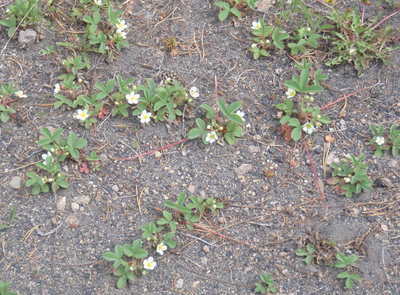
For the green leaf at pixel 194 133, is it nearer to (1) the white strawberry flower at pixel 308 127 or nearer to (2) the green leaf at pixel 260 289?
(1) the white strawberry flower at pixel 308 127

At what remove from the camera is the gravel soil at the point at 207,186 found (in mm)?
2865

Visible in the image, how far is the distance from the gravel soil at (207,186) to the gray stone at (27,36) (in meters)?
0.05

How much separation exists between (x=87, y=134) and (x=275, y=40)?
1438mm

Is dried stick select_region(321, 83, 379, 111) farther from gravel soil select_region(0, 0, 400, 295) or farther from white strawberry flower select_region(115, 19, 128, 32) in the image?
white strawberry flower select_region(115, 19, 128, 32)

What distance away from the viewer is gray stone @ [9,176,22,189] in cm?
309

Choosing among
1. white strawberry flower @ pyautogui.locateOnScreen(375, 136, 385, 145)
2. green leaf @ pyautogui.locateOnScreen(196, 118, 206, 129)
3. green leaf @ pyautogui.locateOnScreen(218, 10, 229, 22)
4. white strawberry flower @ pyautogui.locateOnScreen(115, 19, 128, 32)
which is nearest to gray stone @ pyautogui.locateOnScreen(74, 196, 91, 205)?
green leaf @ pyautogui.locateOnScreen(196, 118, 206, 129)

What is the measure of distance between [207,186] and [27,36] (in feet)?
5.51

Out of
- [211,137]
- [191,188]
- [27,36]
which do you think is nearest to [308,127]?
[211,137]

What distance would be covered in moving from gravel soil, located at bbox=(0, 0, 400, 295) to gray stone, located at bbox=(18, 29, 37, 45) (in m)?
0.05

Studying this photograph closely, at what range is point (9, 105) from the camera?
338cm

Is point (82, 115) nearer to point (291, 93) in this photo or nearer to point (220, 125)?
point (220, 125)

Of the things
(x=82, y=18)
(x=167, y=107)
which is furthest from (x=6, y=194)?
(x=82, y=18)

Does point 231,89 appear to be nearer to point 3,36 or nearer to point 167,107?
point 167,107

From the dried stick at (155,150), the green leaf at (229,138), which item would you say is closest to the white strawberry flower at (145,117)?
the dried stick at (155,150)
